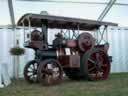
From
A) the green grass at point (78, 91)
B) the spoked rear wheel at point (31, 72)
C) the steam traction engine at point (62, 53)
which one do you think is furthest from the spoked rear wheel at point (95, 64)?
the spoked rear wheel at point (31, 72)

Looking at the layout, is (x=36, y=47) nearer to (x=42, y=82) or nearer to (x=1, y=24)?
(x=42, y=82)

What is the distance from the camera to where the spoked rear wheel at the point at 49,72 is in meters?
8.63

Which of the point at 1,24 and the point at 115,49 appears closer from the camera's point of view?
the point at 1,24

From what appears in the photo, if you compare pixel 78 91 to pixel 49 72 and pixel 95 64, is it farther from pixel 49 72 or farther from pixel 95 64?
pixel 95 64

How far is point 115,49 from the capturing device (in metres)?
12.4

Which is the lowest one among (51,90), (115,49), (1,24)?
(51,90)

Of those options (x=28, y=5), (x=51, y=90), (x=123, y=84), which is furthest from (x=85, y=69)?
(x=28, y=5)

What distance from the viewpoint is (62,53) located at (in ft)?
31.0

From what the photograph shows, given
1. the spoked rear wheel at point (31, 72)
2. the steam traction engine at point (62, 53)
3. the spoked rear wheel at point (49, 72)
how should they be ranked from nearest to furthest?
the spoked rear wheel at point (49, 72) < the steam traction engine at point (62, 53) < the spoked rear wheel at point (31, 72)

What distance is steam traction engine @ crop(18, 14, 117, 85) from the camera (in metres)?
8.84

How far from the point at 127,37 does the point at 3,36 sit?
4125mm

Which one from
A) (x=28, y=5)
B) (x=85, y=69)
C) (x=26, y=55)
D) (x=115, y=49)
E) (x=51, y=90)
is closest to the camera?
(x=51, y=90)

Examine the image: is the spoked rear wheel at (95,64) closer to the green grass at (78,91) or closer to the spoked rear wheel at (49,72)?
the spoked rear wheel at (49,72)

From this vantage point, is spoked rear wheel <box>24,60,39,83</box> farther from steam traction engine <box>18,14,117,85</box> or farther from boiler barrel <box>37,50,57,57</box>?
boiler barrel <box>37,50,57,57</box>
